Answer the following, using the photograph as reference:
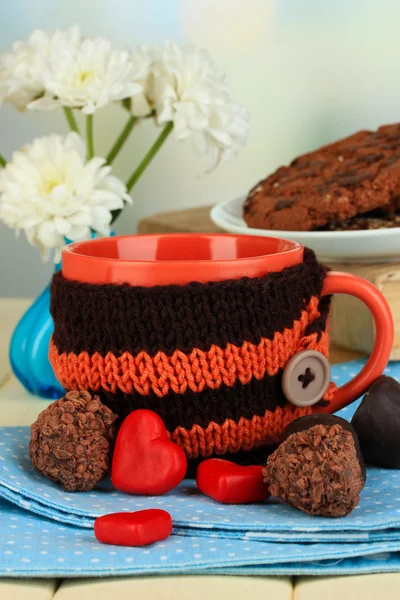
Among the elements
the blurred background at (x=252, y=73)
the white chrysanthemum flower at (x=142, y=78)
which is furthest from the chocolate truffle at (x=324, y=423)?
the blurred background at (x=252, y=73)

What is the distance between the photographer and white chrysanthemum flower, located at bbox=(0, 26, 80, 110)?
2.57 ft

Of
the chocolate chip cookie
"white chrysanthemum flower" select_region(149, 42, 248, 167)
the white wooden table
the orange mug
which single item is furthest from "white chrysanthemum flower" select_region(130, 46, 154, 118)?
the white wooden table

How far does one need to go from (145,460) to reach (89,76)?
41cm

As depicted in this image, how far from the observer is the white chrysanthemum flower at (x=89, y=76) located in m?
0.77

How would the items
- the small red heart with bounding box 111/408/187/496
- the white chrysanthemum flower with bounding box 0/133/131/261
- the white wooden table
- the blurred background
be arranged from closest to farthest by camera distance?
the white wooden table, the small red heart with bounding box 111/408/187/496, the white chrysanthemum flower with bounding box 0/133/131/261, the blurred background

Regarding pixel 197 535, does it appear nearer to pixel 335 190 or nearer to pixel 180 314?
pixel 180 314

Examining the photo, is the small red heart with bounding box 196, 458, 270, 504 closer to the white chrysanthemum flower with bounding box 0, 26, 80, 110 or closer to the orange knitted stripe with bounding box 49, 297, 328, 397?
the orange knitted stripe with bounding box 49, 297, 328, 397

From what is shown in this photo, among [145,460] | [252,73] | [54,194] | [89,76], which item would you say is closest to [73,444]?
[145,460]

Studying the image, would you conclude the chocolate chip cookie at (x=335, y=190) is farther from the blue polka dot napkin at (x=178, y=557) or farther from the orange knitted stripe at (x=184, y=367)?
the blue polka dot napkin at (x=178, y=557)

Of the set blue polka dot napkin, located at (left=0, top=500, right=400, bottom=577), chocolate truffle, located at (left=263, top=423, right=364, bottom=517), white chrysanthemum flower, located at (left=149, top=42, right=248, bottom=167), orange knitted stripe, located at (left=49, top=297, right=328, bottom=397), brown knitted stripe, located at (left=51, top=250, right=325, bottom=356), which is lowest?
blue polka dot napkin, located at (left=0, top=500, right=400, bottom=577)

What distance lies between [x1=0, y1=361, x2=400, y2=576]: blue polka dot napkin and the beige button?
0.07m

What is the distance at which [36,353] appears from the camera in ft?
2.57

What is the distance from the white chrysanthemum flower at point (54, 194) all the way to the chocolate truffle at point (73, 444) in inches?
9.7

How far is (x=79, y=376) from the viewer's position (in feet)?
1.81
